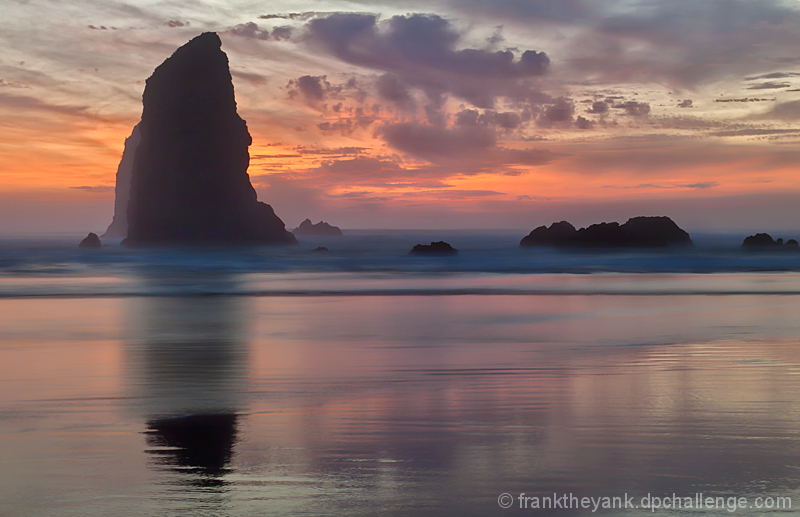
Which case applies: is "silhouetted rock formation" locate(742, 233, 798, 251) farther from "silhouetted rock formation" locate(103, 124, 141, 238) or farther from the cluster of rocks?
"silhouetted rock formation" locate(103, 124, 141, 238)

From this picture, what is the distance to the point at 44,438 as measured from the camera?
234 inches

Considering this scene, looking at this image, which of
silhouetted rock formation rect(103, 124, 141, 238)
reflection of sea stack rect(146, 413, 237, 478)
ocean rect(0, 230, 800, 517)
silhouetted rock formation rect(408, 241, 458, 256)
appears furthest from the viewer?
silhouetted rock formation rect(103, 124, 141, 238)

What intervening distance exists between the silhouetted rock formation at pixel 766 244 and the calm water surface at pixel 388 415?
172 ft

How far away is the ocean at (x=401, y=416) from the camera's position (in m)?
4.67

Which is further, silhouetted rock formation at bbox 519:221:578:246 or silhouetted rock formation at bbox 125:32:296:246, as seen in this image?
silhouetted rock formation at bbox 125:32:296:246

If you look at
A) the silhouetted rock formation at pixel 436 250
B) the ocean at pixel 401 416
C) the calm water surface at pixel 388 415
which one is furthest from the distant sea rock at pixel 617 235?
the calm water surface at pixel 388 415

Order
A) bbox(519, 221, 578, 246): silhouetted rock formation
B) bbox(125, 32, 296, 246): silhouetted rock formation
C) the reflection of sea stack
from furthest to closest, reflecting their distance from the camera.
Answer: bbox(125, 32, 296, 246): silhouetted rock formation
bbox(519, 221, 578, 246): silhouetted rock formation
the reflection of sea stack

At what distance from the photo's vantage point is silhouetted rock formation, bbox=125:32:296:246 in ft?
288

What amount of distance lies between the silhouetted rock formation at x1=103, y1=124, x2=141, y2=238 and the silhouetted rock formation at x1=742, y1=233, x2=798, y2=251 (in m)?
137

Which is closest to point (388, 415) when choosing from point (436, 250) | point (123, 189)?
point (436, 250)

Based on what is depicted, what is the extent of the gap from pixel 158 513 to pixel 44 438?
224 cm

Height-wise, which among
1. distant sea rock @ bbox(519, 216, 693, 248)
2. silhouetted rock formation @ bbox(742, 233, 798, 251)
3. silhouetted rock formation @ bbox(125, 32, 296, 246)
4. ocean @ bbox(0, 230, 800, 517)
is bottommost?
ocean @ bbox(0, 230, 800, 517)

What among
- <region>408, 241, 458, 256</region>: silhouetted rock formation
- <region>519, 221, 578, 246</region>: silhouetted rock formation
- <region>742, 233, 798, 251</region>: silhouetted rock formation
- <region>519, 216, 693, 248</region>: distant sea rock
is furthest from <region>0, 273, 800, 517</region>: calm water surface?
<region>742, 233, 798, 251</region>: silhouetted rock formation

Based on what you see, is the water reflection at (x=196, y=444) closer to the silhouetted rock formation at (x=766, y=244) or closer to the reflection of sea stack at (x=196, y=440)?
the reflection of sea stack at (x=196, y=440)
